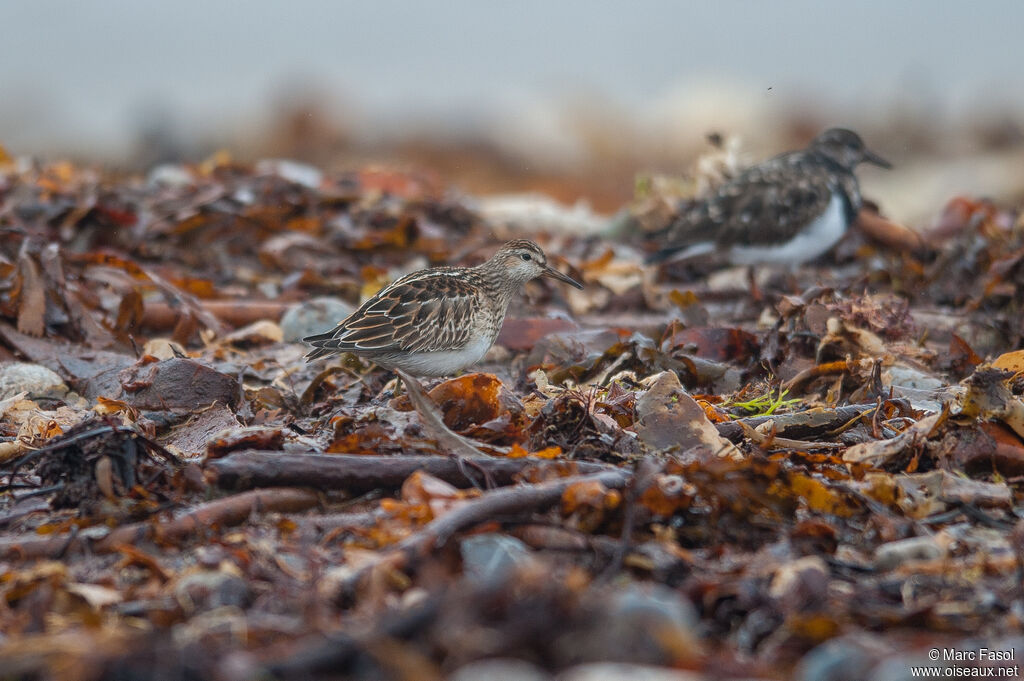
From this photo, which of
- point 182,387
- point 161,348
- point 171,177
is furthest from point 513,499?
point 171,177

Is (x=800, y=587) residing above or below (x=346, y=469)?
above

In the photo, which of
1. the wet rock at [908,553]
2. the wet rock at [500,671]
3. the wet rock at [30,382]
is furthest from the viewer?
the wet rock at [30,382]

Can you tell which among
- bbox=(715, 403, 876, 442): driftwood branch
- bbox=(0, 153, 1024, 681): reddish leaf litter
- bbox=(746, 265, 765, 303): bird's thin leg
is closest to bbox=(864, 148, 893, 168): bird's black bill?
bbox=(746, 265, 765, 303): bird's thin leg

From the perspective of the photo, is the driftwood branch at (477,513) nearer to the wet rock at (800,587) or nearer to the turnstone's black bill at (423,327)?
the wet rock at (800,587)

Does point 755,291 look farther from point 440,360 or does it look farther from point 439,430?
point 439,430

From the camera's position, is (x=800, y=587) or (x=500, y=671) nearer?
(x=500, y=671)

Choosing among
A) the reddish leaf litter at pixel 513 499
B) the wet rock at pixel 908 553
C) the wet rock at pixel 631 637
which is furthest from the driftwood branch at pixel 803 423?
the wet rock at pixel 631 637

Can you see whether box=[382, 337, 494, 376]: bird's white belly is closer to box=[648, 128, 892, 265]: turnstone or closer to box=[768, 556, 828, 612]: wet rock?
box=[768, 556, 828, 612]: wet rock
